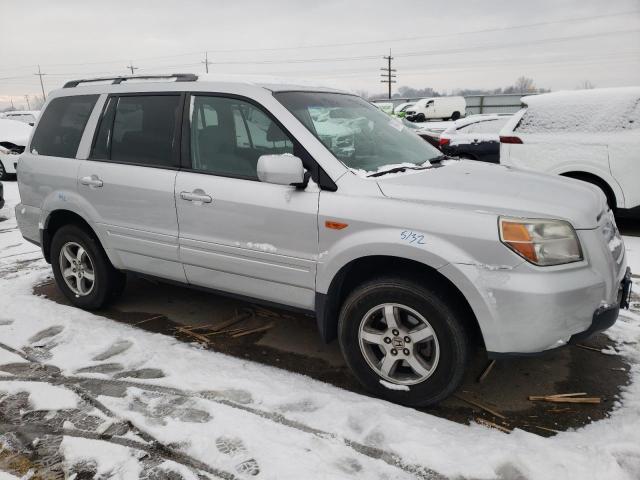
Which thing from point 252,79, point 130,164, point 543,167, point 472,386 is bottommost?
point 472,386

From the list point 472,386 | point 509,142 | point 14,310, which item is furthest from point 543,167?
point 14,310

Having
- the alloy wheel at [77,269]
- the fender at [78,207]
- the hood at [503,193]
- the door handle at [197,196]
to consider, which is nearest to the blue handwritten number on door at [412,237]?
Answer: the hood at [503,193]

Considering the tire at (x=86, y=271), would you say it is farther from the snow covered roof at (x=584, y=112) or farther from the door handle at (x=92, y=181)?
the snow covered roof at (x=584, y=112)

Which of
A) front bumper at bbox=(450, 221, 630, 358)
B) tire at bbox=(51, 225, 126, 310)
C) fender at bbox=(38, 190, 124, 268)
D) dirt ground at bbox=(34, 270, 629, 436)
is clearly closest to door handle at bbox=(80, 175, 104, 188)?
fender at bbox=(38, 190, 124, 268)

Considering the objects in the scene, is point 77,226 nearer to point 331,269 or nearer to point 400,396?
point 331,269

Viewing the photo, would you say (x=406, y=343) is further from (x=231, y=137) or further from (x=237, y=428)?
(x=231, y=137)

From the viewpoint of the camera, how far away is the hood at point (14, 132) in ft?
42.2

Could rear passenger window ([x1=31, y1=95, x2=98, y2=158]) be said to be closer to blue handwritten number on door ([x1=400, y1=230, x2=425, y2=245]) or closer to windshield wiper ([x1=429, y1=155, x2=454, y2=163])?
windshield wiper ([x1=429, y1=155, x2=454, y2=163])

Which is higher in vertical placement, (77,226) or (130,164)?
(130,164)

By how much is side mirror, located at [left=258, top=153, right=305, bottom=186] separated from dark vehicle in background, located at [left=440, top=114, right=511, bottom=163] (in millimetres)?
6252

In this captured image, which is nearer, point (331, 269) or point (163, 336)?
point (331, 269)

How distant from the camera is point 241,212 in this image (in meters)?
3.15

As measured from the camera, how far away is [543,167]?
21.3 feet

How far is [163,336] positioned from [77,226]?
122 cm
